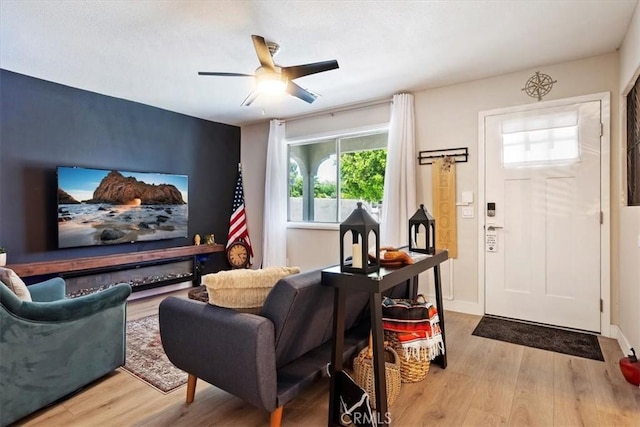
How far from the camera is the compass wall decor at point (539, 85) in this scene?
131 inches

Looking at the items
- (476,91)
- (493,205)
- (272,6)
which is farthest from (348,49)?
(493,205)

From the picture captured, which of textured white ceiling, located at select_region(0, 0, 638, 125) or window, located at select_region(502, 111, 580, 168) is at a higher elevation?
textured white ceiling, located at select_region(0, 0, 638, 125)

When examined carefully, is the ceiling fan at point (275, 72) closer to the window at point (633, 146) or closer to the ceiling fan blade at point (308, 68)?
the ceiling fan blade at point (308, 68)

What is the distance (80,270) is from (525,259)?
4.73m

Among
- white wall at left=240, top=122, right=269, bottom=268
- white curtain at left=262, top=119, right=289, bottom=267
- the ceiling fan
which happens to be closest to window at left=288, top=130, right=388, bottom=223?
white curtain at left=262, top=119, right=289, bottom=267

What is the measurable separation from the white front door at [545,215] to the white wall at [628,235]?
7.0 inches

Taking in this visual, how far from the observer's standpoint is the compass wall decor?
334cm

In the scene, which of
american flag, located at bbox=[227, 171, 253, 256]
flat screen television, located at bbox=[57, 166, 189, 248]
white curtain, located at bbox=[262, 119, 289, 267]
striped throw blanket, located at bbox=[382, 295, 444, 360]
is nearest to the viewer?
striped throw blanket, located at bbox=[382, 295, 444, 360]

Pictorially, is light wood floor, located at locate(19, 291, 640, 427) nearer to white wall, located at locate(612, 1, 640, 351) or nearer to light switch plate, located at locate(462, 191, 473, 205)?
white wall, located at locate(612, 1, 640, 351)

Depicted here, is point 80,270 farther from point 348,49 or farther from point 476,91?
point 476,91

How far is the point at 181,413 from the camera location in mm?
2000

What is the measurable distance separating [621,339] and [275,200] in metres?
4.19

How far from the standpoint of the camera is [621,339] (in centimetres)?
286

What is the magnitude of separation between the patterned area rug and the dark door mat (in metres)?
2.57
